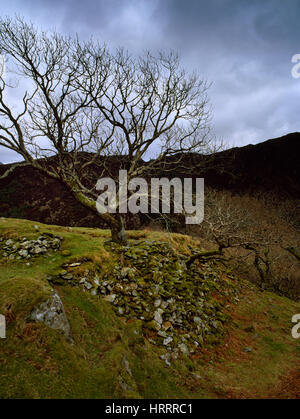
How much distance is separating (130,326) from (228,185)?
3931 cm

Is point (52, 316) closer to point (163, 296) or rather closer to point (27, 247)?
point (163, 296)

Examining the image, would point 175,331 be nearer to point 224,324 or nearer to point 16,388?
point 224,324

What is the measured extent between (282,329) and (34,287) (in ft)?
34.0

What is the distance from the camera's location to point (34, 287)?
210 inches

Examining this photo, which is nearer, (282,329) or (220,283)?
(282,329)

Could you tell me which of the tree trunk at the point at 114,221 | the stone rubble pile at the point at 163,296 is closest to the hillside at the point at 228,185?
the tree trunk at the point at 114,221

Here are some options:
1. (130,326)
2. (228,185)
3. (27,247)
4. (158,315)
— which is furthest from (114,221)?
(228,185)

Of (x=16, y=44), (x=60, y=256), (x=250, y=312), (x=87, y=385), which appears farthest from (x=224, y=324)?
(x=16, y=44)

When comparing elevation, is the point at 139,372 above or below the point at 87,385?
below

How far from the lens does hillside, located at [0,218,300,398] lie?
4.14 meters

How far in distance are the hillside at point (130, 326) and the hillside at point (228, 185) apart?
24.4 metres

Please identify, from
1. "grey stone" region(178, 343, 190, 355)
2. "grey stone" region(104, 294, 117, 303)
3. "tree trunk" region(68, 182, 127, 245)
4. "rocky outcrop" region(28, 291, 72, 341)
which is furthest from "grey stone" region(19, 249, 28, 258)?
"grey stone" region(178, 343, 190, 355)

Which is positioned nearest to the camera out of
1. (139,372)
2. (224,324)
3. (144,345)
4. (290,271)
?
(139,372)

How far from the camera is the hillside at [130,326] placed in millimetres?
4137
